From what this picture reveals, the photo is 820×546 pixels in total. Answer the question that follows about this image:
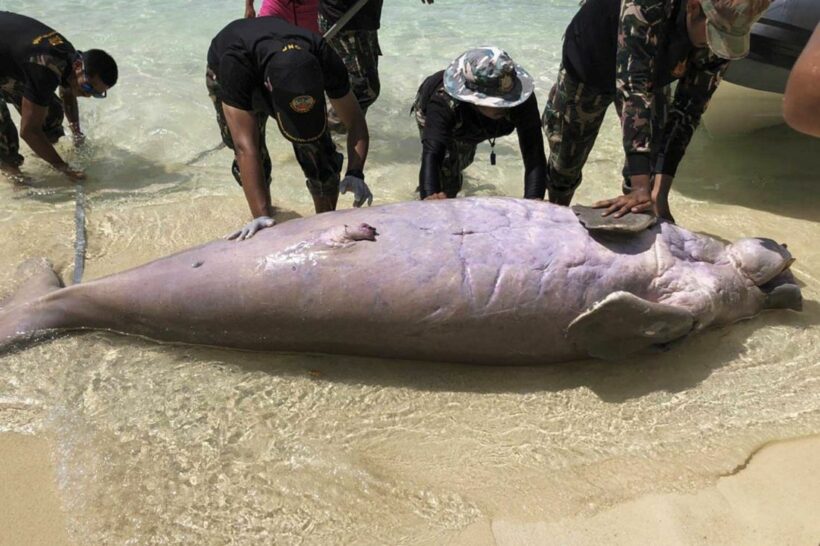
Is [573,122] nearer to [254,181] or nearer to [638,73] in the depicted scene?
[638,73]

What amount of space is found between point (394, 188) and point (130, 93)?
4310mm

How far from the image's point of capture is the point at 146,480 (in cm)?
294

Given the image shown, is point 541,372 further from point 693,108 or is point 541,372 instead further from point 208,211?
point 208,211

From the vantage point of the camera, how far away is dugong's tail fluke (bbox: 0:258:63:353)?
11.9 feet

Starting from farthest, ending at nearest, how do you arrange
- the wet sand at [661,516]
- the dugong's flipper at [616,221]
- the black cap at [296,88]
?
1. the black cap at [296,88]
2. the dugong's flipper at [616,221]
3. the wet sand at [661,516]

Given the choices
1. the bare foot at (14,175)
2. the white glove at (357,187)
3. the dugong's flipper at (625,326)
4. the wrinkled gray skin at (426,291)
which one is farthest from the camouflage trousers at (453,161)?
the bare foot at (14,175)

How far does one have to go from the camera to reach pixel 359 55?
6.20m

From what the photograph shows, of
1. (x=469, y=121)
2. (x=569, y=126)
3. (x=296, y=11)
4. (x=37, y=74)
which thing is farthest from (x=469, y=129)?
(x=37, y=74)

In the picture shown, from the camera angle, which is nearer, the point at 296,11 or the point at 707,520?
the point at 707,520

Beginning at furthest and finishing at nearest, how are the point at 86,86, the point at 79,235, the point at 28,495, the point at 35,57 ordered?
1. the point at 86,86
2. the point at 35,57
3. the point at 79,235
4. the point at 28,495

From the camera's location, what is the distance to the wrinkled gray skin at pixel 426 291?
3.39 metres

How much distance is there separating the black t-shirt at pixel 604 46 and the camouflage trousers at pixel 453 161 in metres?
0.99

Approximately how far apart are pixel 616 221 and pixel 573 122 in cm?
132

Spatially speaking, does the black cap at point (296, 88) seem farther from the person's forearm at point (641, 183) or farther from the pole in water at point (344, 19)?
the person's forearm at point (641, 183)
